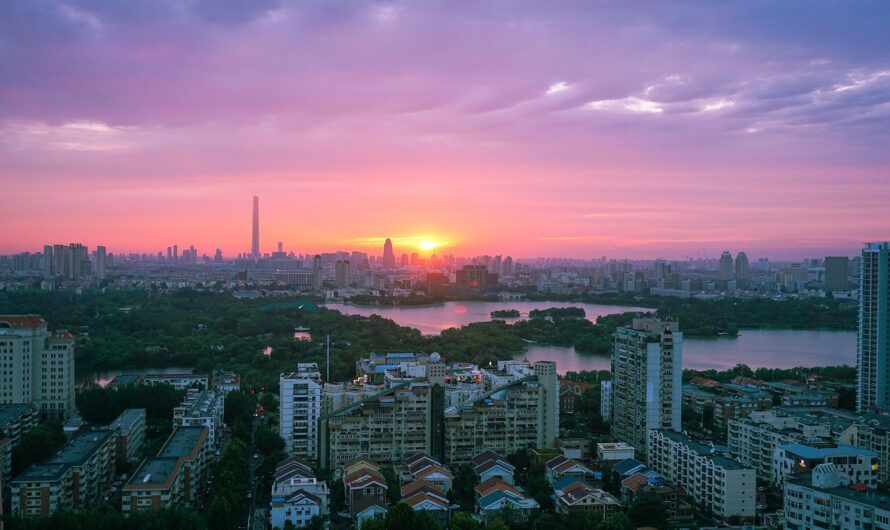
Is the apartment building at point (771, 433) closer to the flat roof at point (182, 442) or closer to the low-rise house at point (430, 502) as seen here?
the low-rise house at point (430, 502)

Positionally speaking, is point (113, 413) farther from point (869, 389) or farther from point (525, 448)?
point (869, 389)

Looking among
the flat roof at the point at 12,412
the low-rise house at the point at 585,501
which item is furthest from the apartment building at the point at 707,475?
the flat roof at the point at 12,412

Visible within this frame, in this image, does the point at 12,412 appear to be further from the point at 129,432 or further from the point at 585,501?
the point at 585,501

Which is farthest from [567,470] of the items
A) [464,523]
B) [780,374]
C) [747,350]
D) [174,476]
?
[747,350]

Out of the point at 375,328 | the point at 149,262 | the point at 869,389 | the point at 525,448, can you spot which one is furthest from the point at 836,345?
the point at 149,262

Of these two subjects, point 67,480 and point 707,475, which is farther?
point 707,475

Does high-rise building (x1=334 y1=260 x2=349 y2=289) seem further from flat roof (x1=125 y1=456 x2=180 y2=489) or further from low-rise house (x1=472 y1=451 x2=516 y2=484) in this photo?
flat roof (x1=125 y1=456 x2=180 y2=489)
